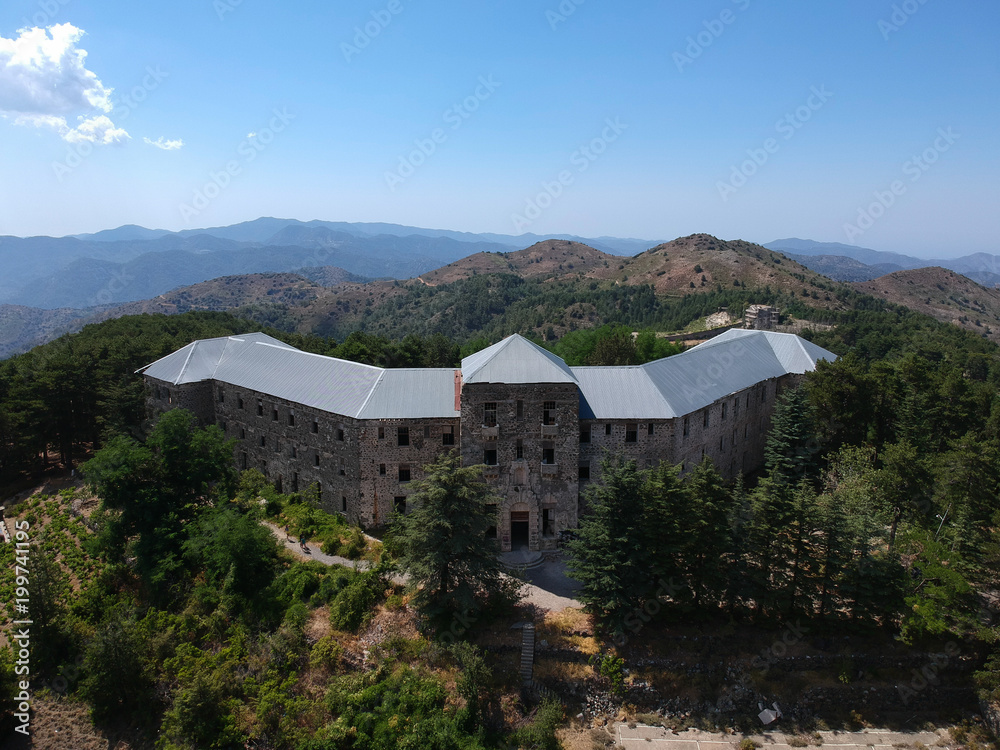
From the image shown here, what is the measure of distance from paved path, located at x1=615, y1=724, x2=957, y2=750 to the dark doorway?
40.7 feet

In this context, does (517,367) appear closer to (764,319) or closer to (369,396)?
(369,396)

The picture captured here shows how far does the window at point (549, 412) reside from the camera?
37.1 metres

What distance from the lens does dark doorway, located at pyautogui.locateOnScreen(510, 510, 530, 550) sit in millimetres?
38656

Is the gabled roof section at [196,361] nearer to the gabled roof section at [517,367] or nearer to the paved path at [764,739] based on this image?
the gabled roof section at [517,367]

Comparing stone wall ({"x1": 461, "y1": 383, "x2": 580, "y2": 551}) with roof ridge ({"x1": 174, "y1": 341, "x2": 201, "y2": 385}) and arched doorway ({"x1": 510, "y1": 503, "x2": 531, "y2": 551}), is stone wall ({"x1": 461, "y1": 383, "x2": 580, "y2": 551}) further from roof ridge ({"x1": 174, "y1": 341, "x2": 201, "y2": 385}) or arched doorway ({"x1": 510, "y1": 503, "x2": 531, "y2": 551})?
roof ridge ({"x1": 174, "y1": 341, "x2": 201, "y2": 385})

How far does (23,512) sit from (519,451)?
139ft

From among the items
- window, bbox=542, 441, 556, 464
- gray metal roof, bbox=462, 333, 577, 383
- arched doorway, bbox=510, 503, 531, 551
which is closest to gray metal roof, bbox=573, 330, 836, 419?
gray metal roof, bbox=462, 333, 577, 383

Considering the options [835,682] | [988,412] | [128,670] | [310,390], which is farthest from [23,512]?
[988,412]

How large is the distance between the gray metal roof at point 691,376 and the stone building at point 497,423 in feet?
0.40

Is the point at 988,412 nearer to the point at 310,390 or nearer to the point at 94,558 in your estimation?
the point at 310,390

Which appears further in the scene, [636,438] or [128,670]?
[636,438]

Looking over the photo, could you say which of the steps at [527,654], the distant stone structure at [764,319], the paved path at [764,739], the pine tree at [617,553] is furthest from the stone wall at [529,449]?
the distant stone structure at [764,319]

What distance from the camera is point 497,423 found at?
1460 inches

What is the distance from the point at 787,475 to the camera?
1709 inches
